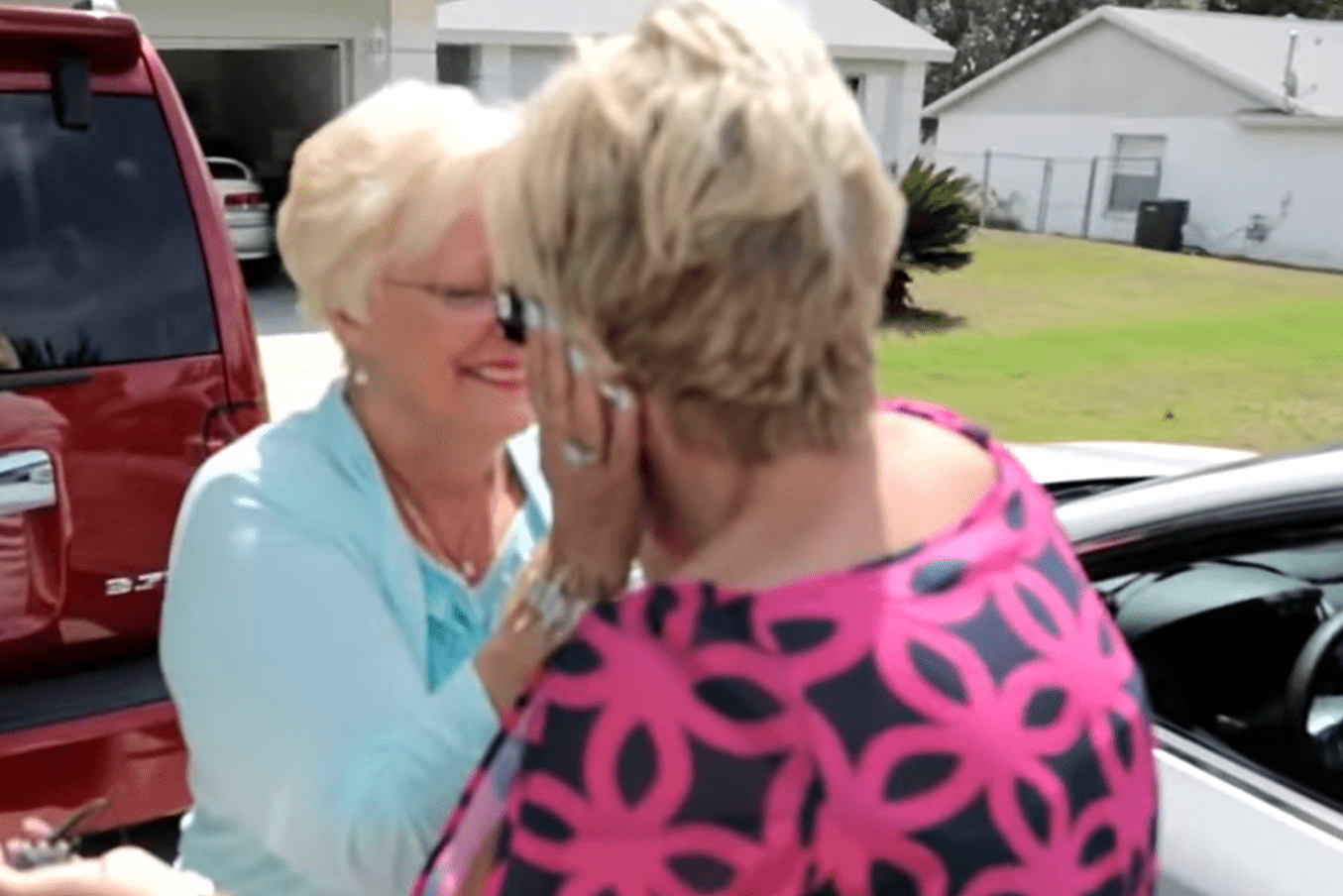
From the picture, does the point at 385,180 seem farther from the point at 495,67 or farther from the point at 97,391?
the point at 495,67

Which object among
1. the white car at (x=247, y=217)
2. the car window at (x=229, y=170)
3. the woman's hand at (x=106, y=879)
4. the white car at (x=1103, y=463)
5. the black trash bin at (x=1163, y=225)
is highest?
the woman's hand at (x=106, y=879)

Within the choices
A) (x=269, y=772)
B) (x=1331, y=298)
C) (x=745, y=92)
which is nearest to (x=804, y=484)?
(x=745, y=92)

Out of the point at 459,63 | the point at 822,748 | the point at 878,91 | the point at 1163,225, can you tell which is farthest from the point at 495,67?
the point at 822,748

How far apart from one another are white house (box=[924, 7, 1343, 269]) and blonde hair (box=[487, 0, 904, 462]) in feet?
85.0

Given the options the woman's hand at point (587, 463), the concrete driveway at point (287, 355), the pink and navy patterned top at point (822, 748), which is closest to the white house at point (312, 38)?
the concrete driveway at point (287, 355)

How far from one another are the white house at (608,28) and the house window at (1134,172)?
6.38 m

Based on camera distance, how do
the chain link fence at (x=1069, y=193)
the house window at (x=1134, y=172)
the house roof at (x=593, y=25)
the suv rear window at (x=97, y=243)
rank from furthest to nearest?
1. the house window at (x=1134, y=172)
2. the chain link fence at (x=1069, y=193)
3. the house roof at (x=593, y=25)
4. the suv rear window at (x=97, y=243)

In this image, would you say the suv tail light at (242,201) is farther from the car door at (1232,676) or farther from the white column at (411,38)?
the car door at (1232,676)

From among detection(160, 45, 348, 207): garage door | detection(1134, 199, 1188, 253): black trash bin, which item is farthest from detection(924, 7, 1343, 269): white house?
detection(160, 45, 348, 207): garage door

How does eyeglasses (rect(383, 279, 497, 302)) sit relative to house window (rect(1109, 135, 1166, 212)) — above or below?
above

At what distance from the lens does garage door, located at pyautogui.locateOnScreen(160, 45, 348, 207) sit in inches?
649

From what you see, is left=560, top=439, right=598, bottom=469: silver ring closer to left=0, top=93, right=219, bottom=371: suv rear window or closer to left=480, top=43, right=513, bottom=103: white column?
left=0, top=93, right=219, bottom=371: suv rear window

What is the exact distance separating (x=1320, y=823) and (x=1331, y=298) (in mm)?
18929

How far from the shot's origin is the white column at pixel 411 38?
1412 centimetres
